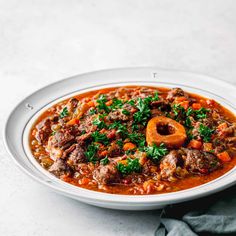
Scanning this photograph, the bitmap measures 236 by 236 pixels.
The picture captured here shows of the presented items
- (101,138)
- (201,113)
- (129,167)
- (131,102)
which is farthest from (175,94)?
(129,167)

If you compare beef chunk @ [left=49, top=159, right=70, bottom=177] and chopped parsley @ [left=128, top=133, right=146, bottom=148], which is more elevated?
chopped parsley @ [left=128, top=133, right=146, bottom=148]

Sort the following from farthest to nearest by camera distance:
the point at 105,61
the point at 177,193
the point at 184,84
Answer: the point at 105,61, the point at 184,84, the point at 177,193

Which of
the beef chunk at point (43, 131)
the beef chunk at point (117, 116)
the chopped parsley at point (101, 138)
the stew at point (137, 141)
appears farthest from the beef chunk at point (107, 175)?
the beef chunk at point (43, 131)

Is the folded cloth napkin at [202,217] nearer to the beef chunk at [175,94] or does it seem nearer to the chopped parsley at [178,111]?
the chopped parsley at [178,111]

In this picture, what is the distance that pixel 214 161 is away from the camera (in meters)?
8.79

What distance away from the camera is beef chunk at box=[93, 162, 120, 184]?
8484 millimetres

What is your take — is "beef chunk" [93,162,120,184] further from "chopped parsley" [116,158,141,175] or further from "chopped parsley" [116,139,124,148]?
"chopped parsley" [116,139,124,148]

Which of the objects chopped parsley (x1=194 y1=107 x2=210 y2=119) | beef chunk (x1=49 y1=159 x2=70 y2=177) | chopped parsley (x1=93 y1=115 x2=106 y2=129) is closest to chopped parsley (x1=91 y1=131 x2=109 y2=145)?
chopped parsley (x1=93 y1=115 x2=106 y2=129)

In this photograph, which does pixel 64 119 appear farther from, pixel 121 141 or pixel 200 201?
pixel 200 201

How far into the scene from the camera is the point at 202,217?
25.6 ft

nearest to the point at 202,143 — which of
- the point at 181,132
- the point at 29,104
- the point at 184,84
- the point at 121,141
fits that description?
the point at 181,132

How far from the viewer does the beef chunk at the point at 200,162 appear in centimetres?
865

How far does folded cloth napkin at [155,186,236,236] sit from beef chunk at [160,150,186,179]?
555 millimetres

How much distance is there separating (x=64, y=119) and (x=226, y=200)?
3.34m
